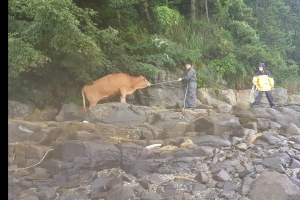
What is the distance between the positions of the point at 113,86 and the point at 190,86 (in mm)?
618

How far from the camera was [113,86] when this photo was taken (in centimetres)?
263

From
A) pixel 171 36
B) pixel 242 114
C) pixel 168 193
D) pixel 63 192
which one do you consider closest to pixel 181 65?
pixel 171 36

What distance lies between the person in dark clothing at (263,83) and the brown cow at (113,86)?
0.91 metres

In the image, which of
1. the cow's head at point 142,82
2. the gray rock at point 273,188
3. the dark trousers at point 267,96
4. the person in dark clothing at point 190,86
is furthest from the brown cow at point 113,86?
the gray rock at point 273,188

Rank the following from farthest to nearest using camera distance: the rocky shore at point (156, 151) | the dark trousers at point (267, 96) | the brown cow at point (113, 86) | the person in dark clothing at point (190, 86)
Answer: the dark trousers at point (267, 96) < the person in dark clothing at point (190, 86) < the brown cow at point (113, 86) < the rocky shore at point (156, 151)

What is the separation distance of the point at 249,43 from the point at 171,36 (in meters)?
0.69

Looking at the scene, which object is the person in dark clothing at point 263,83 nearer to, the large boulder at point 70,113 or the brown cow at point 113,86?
the brown cow at point 113,86

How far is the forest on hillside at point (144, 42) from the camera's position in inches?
95.3

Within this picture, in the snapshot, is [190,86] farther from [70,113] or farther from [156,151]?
[70,113]

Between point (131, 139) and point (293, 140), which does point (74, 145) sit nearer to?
point (131, 139)

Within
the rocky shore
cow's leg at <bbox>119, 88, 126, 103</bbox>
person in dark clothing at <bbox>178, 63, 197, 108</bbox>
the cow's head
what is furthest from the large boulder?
person in dark clothing at <bbox>178, 63, 197, 108</bbox>

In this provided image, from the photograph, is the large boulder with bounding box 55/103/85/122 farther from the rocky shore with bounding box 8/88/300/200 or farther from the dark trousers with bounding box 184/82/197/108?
the dark trousers with bounding box 184/82/197/108

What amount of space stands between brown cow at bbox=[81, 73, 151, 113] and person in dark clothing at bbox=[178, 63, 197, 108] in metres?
0.32

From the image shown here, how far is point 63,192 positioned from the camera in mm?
2385
